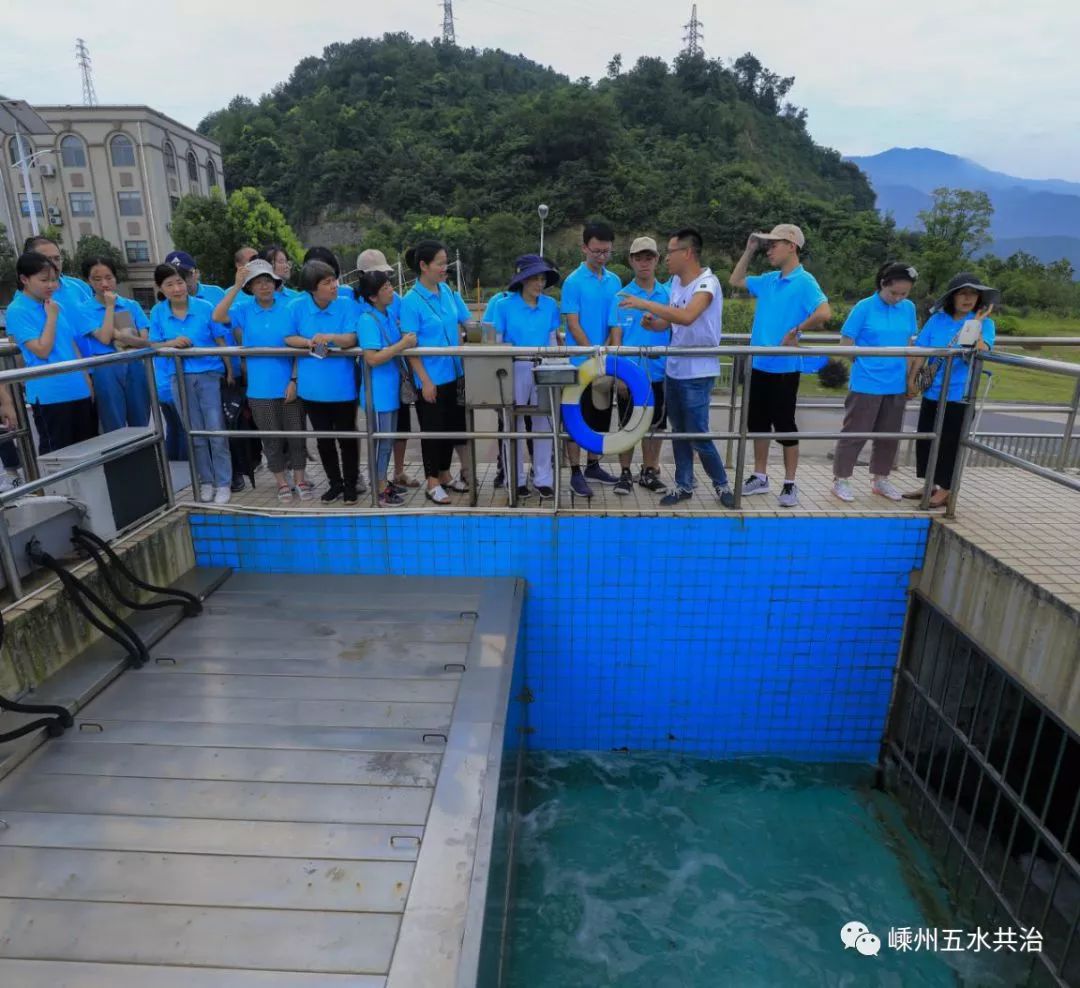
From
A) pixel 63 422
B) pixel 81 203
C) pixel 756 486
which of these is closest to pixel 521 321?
pixel 756 486

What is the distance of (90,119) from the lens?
140ft

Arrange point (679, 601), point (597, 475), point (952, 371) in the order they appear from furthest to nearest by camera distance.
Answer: point (597, 475) < point (679, 601) < point (952, 371)

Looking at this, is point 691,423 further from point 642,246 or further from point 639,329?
point 642,246

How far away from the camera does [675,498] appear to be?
3768mm

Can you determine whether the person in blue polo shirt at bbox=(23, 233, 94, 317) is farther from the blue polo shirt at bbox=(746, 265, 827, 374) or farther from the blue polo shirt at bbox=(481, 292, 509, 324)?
the blue polo shirt at bbox=(746, 265, 827, 374)

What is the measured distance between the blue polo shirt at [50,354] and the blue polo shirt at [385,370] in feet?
4.83

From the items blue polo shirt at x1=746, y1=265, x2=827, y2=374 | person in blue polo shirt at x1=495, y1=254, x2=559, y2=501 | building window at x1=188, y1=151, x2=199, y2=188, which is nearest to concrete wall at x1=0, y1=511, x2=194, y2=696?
person in blue polo shirt at x1=495, y1=254, x2=559, y2=501

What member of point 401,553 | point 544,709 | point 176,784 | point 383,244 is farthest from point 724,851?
point 383,244

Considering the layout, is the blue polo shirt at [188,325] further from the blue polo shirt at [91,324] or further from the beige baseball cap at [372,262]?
the beige baseball cap at [372,262]

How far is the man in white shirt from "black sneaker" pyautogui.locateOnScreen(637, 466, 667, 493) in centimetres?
16

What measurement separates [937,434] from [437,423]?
8.59ft

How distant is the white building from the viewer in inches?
1677

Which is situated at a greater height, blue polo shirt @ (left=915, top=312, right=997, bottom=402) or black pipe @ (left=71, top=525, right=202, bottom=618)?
blue polo shirt @ (left=915, top=312, right=997, bottom=402)

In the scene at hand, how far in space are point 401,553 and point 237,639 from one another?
0.91 metres
